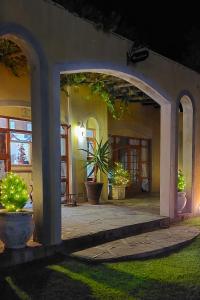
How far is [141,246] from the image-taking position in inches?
254

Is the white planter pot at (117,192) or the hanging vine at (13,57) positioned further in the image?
the white planter pot at (117,192)

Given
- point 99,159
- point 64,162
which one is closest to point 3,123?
point 64,162

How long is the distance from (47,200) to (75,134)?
4.78 meters

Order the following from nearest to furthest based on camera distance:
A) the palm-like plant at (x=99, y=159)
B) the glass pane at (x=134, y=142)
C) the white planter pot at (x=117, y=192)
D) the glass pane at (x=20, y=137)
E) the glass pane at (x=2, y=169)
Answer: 1. the glass pane at (x=2, y=169)
2. the glass pane at (x=20, y=137)
3. the palm-like plant at (x=99, y=159)
4. the white planter pot at (x=117, y=192)
5. the glass pane at (x=134, y=142)

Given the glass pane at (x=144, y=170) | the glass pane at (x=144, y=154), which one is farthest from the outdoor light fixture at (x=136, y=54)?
the glass pane at (x=144, y=170)

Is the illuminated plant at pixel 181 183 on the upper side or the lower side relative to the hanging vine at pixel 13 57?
lower

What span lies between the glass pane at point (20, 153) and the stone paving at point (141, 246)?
409 centimetres

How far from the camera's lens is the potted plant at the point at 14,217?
5242 mm

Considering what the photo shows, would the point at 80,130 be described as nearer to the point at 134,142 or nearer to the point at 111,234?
the point at 134,142

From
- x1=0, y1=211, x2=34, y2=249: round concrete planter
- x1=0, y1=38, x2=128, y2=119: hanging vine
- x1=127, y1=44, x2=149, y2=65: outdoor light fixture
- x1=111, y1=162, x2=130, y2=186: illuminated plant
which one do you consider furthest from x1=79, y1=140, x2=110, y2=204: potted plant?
x1=0, y1=211, x2=34, y2=249: round concrete planter

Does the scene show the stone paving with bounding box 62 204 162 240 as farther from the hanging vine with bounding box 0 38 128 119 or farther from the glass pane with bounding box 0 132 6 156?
the hanging vine with bounding box 0 38 128 119

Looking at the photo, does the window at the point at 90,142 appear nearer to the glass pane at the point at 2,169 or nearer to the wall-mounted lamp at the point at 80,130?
the wall-mounted lamp at the point at 80,130

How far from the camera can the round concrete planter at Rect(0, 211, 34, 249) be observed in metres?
5.23

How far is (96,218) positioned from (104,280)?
2938 mm
